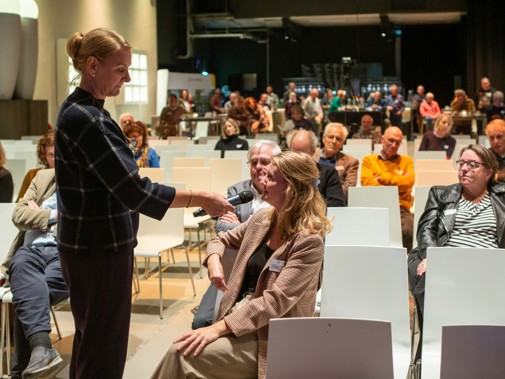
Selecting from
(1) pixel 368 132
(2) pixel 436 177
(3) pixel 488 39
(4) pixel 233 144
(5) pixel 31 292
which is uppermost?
(3) pixel 488 39

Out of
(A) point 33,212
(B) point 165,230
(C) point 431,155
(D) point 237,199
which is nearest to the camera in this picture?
(D) point 237,199

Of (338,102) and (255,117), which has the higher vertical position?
(338,102)

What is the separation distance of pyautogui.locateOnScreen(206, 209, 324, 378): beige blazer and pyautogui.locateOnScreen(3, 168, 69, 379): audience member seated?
1158 millimetres

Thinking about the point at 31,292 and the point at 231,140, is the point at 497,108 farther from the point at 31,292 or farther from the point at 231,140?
the point at 31,292

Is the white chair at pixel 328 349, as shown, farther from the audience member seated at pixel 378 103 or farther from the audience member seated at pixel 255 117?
the audience member seated at pixel 378 103

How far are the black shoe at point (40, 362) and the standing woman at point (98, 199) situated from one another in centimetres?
112

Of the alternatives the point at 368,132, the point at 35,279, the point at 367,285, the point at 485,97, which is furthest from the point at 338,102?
the point at 367,285

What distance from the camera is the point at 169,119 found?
14125 millimetres

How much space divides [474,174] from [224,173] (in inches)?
145

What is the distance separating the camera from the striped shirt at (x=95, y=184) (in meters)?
2.53

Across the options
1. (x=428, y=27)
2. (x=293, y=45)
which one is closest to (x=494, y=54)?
(x=428, y=27)

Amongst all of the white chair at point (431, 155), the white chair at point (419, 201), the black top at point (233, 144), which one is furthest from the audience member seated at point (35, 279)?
the black top at point (233, 144)

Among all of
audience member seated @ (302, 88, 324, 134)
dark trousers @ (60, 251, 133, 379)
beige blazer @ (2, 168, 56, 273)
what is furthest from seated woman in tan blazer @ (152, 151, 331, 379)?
audience member seated @ (302, 88, 324, 134)

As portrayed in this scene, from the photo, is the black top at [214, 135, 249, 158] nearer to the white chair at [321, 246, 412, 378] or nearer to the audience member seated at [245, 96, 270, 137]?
the audience member seated at [245, 96, 270, 137]
